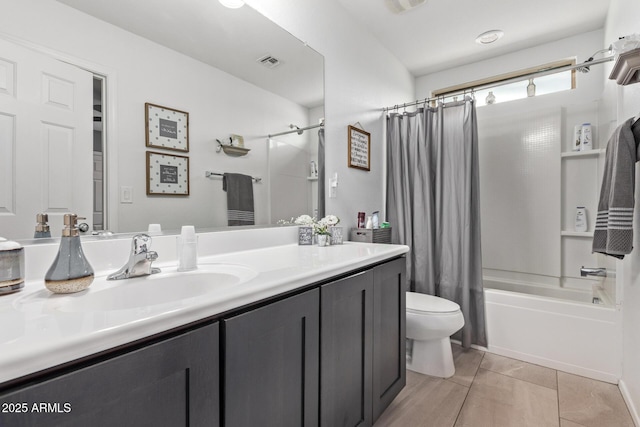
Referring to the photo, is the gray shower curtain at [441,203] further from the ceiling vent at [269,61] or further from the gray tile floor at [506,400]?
the ceiling vent at [269,61]

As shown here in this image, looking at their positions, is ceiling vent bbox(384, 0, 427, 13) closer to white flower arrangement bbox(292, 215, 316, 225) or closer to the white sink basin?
white flower arrangement bbox(292, 215, 316, 225)

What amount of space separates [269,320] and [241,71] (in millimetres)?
1241

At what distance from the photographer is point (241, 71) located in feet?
4.93

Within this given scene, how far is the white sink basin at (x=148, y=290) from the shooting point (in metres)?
0.72

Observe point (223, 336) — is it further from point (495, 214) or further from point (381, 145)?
point (495, 214)

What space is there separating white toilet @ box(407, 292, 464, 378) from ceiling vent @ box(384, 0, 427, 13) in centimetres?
207

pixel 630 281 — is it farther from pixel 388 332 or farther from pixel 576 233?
pixel 388 332

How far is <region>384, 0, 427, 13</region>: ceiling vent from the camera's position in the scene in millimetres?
2090

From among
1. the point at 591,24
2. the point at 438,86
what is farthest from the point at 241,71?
the point at 591,24

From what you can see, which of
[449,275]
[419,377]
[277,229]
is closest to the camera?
[277,229]

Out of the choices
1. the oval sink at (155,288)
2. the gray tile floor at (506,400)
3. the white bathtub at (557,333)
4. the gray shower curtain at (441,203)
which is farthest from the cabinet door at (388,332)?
the white bathtub at (557,333)

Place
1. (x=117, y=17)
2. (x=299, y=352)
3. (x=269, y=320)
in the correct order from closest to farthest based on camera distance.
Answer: (x=269, y=320)
(x=299, y=352)
(x=117, y=17)

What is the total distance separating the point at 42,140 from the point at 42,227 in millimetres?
258

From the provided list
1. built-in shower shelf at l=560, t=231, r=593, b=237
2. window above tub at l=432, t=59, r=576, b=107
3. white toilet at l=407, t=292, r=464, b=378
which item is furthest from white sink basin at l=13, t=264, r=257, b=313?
built-in shower shelf at l=560, t=231, r=593, b=237
